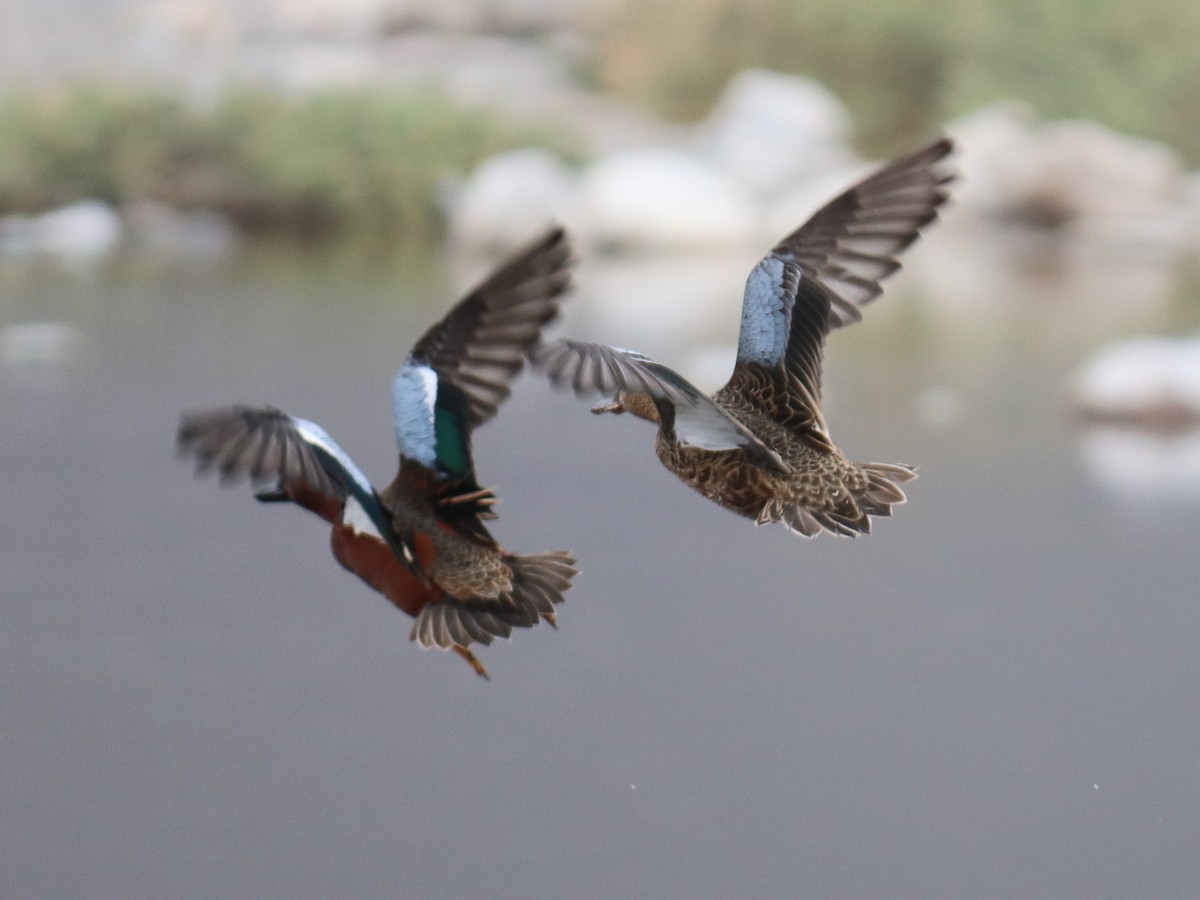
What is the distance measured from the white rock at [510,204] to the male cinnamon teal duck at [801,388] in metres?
3.08

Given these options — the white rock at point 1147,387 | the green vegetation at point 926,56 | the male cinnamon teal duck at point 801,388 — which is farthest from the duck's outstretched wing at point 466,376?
the green vegetation at point 926,56

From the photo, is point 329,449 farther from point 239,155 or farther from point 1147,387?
point 239,155

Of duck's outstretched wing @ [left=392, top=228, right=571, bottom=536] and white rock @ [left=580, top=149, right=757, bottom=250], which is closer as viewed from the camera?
duck's outstretched wing @ [left=392, top=228, right=571, bottom=536]

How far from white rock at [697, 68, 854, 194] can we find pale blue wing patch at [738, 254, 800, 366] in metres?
3.97

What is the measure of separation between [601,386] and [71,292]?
313 cm

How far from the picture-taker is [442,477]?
0.96 metres

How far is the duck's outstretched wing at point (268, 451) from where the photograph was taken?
0.82 metres

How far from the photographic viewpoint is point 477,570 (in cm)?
98

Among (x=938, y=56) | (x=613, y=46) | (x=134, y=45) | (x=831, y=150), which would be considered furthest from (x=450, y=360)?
(x=134, y=45)

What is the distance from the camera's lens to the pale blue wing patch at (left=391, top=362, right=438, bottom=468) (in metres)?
0.94

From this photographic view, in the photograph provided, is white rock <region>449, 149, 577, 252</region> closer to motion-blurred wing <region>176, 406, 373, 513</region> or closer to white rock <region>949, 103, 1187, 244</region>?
white rock <region>949, 103, 1187, 244</region>

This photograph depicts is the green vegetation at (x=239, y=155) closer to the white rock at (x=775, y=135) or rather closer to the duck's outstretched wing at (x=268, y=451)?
the white rock at (x=775, y=135)

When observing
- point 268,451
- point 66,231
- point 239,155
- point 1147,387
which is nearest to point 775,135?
point 239,155

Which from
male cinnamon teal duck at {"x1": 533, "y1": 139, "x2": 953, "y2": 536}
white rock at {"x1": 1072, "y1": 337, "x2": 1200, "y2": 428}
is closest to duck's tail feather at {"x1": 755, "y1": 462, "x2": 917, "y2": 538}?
male cinnamon teal duck at {"x1": 533, "y1": 139, "x2": 953, "y2": 536}
